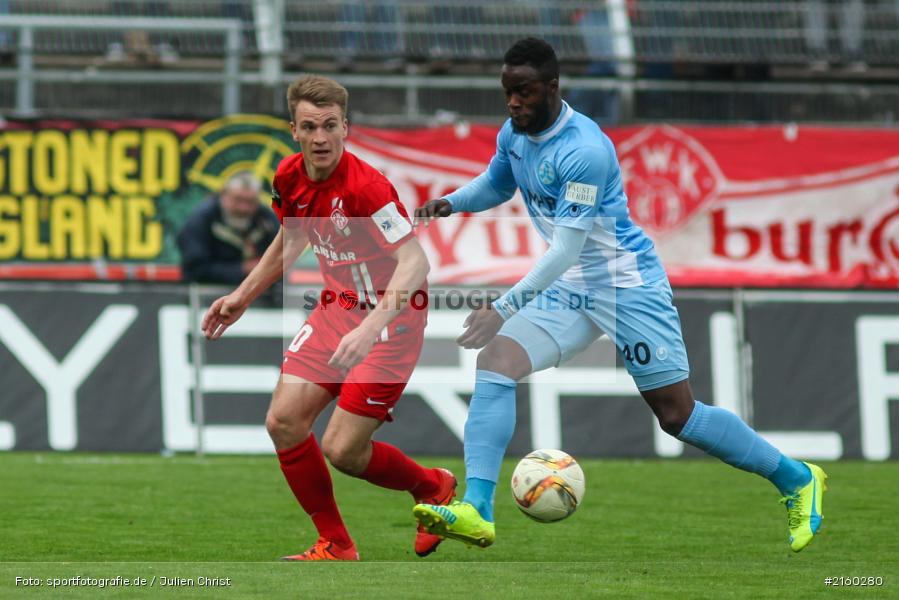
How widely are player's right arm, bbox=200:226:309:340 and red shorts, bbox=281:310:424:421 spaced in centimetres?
29

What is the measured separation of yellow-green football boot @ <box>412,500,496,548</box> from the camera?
601cm

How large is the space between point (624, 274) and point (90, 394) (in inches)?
241

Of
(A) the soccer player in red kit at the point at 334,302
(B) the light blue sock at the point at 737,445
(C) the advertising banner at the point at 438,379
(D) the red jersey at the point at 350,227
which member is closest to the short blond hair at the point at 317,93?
(A) the soccer player in red kit at the point at 334,302

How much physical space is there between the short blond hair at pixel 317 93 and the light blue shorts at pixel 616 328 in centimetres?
130

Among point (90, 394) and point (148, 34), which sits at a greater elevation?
point (148, 34)

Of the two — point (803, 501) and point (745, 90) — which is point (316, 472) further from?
point (745, 90)

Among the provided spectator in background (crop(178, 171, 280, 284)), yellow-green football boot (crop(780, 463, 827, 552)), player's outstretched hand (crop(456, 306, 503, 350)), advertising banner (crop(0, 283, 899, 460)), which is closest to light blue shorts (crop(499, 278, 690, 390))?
player's outstretched hand (crop(456, 306, 503, 350))

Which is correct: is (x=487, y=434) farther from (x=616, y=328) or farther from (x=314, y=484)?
(x=314, y=484)

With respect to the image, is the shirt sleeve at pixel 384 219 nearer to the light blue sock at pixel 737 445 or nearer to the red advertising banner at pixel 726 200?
the light blue sock at pixel 737 445

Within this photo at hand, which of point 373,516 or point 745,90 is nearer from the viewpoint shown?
point 373,516

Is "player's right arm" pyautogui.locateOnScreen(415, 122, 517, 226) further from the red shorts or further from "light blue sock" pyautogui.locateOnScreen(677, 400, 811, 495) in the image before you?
"light blue sock" pyautogui.locateOnScreen(677, 400, 811, 495)

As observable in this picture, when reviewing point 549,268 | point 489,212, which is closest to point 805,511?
point 549,268

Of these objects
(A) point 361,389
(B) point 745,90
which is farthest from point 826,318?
(A) point 361,389

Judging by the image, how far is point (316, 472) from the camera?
673 cm
